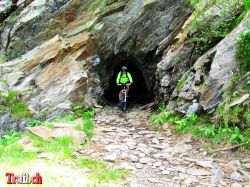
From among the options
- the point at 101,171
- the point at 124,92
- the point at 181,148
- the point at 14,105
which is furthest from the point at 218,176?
the point at 14,105

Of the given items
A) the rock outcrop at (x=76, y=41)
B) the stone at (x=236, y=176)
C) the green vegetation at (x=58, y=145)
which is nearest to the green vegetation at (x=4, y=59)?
the rock outcrop at (x=76, y=41)

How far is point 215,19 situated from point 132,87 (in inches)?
427

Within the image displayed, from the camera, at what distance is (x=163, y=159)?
9.05 m

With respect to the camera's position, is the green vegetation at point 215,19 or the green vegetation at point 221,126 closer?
A: the green vegetation at point 221,126

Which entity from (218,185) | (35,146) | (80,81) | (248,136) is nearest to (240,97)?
(248,136)

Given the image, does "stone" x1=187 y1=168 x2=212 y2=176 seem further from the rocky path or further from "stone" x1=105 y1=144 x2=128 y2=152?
"stone" x1=105 y1=144 x2=128 y2=152

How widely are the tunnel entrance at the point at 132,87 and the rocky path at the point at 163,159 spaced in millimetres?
8448

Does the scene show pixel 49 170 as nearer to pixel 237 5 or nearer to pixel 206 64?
pixel 206 64

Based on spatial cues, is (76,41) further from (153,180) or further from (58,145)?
(153,180)

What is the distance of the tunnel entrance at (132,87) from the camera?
2080 cm

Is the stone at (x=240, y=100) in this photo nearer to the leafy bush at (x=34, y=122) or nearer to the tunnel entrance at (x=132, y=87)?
the leafy bush at (x=34, y=122)

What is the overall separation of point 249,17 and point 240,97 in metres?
3.52

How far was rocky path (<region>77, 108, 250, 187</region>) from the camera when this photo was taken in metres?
7.59

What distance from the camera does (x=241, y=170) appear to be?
785cm
